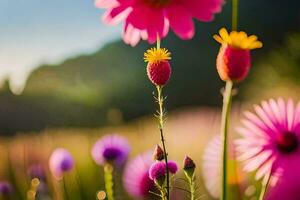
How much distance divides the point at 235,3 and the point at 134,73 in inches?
109

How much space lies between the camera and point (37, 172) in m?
1.08

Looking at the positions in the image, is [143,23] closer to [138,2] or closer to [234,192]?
[138,2]

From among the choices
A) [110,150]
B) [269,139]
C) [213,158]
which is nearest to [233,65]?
[269,139]

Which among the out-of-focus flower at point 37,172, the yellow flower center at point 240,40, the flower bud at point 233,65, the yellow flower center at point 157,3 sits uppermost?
the yellow flower center at point 157,3

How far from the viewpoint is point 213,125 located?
3.26 ft

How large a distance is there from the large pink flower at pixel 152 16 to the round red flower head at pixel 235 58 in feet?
0.09

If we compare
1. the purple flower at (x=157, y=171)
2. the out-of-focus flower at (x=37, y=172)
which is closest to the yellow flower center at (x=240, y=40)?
the purple flower at (x=157, y=171)

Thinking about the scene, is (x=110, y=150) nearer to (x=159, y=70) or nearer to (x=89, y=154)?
(x=159, y=70)

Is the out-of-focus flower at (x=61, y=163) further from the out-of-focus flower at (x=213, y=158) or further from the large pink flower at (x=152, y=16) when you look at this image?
the large pink flower at (x=152, y=16)

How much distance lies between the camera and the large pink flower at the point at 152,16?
0.44 metres

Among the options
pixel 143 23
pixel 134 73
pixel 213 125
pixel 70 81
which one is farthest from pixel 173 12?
pixel 134 73

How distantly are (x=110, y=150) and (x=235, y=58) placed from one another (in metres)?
0.46

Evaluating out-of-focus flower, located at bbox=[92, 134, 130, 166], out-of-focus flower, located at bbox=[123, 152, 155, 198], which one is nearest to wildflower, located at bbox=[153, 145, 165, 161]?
out-of-focus flower, located at bbox=[123, 152, 155, 198]

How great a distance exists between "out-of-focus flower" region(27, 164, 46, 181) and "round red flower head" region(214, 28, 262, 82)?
706mm
